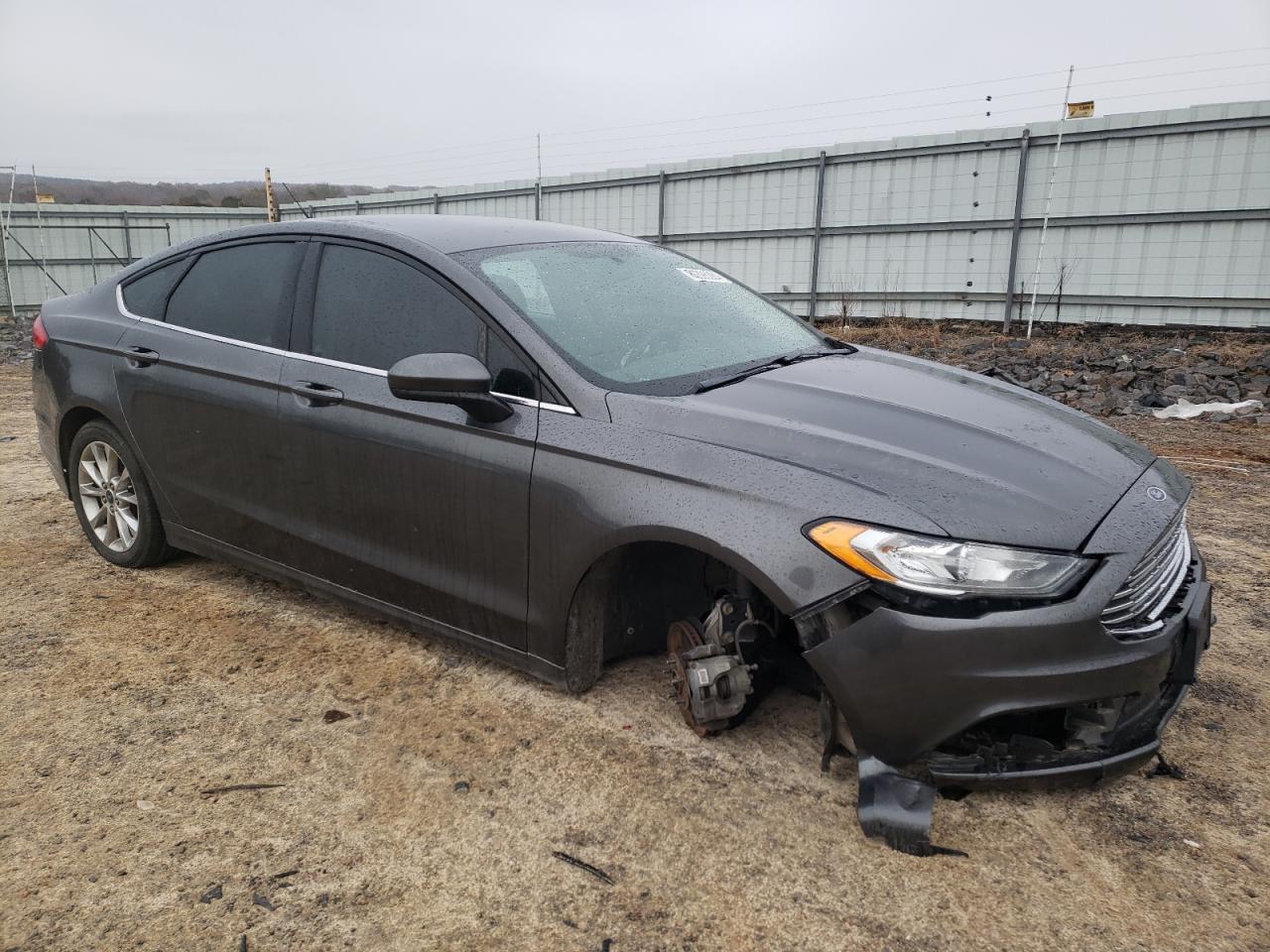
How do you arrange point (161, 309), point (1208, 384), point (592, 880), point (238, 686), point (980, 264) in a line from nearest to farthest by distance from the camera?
point (592, 880) → point (238, 686) → point (161, 309) → point (1208, 384) → point (980, 264)

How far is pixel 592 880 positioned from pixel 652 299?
1.89m

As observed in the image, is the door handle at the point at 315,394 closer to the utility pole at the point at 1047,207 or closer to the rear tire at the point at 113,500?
the rear tire at the point at 113,500

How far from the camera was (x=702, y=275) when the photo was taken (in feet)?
11.8

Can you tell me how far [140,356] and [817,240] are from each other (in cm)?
1302

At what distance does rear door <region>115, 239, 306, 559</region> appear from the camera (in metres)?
3.40

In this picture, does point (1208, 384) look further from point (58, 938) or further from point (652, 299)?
point (58, 938)

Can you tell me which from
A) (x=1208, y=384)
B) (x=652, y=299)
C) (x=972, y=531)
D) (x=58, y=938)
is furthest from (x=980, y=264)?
(x=58, y=938)

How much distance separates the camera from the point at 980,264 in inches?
541

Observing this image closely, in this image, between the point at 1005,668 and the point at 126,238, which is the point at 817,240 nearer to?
the point at 1005,668

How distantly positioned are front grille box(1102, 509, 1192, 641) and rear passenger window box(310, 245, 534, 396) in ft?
5.53

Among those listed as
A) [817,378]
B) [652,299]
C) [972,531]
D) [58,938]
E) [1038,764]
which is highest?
[652,299]

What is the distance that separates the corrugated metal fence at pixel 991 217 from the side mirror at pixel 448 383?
12568 millimetres

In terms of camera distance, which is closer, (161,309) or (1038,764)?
(1038,764)

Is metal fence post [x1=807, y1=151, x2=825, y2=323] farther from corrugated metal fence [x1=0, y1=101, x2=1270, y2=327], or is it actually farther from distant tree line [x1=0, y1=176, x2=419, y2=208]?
distant tree line [x1=0, y1=176, x2=419, y2=208]
